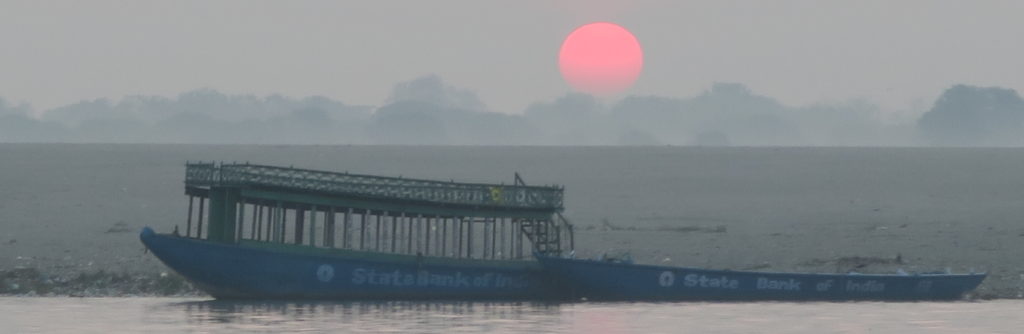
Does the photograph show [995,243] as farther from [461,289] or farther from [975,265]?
[461,289]

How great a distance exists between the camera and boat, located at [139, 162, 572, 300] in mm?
55469

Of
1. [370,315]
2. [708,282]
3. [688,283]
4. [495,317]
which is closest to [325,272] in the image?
[370,315]

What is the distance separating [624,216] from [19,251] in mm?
28275

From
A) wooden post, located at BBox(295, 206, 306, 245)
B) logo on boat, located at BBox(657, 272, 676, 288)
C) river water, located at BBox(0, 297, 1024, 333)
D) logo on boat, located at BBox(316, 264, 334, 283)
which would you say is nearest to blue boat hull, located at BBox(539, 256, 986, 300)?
logo on boat, located at BBox(657, 272, 676, 288)

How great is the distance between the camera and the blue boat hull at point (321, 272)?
55250 mm

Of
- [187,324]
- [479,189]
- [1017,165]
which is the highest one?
[1017,165]

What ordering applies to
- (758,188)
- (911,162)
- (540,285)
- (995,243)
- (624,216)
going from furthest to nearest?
1. (911,162)
2. (758,188)
3. (624,216)
4. (995,243)
5. (540,285)

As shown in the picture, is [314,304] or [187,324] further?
[314,304]

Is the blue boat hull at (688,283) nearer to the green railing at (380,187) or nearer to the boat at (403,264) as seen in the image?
the boat at (403,264)

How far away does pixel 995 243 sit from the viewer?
234 feet

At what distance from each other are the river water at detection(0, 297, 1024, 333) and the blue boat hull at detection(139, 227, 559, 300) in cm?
68

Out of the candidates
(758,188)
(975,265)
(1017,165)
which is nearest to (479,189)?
(975,265)

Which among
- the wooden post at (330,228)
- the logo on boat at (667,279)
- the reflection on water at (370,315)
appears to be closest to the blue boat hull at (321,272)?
the reflection on water at (370,315)

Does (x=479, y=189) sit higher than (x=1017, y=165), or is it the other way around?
(x=1017, y=165)
